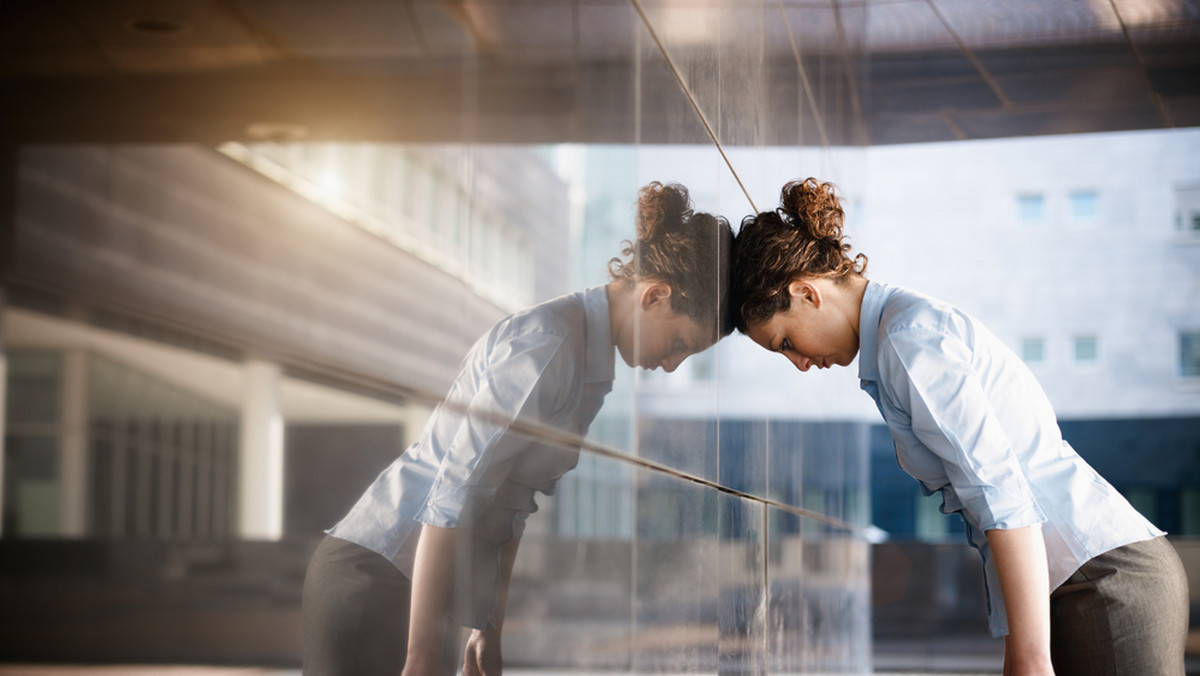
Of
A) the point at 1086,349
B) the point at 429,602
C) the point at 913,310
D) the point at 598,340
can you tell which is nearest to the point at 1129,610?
the point at 913,310

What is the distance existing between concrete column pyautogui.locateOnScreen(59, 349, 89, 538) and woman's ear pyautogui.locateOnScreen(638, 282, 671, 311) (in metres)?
1.11

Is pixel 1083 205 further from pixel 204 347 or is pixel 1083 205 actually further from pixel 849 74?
pixel 204 347

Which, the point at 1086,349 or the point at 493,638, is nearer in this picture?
the point at 493,638

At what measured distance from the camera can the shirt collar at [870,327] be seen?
2430mm

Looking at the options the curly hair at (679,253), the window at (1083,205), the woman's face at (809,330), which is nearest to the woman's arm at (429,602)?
the curly hair at (679,253)

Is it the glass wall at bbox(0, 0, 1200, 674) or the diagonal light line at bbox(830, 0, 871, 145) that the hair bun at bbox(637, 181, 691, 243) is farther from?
the diagonal light line at bbox(830, 0, 871, 145)

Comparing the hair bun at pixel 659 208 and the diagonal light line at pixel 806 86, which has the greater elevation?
the diagonal light line at pixel 806 86

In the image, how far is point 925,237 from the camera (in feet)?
40.7

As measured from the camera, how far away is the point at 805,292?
2.48 m

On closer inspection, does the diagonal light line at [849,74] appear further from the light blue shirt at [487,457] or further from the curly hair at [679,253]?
the light blue shirt at [487,457]

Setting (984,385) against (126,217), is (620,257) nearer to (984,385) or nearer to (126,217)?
(126,217)

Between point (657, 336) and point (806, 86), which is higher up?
point (806, 86)

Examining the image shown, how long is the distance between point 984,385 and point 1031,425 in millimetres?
139

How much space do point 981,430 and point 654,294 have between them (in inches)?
37.8
